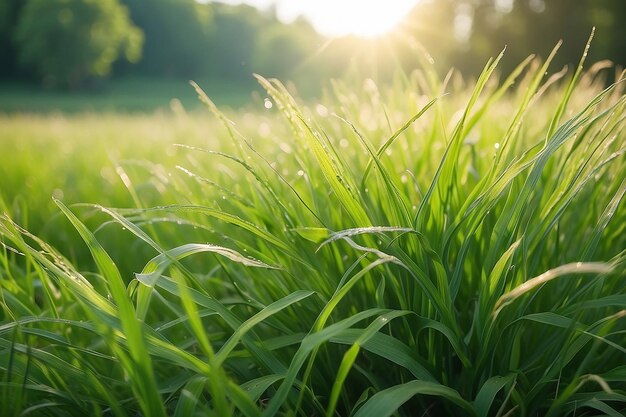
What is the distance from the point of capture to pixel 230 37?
110 ft

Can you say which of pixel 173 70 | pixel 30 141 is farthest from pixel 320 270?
pixel 173 70

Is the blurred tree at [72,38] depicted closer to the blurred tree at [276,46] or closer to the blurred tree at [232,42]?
the blurred tree at [232,42]

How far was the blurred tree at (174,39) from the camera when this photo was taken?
32188 mm

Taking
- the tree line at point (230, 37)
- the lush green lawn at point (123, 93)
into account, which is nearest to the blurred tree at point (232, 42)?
the tree line at point (230, 37)

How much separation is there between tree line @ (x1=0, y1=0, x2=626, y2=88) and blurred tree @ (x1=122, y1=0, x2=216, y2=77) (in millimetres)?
67

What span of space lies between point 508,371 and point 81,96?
101ft

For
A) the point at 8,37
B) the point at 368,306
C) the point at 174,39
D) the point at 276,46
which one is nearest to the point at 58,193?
the point at 368,306

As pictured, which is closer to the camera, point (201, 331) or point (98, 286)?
point (201, 331)

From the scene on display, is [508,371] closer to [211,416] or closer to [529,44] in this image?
[211,416]

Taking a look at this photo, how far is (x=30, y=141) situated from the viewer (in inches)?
189

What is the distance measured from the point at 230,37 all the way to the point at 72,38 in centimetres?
1003

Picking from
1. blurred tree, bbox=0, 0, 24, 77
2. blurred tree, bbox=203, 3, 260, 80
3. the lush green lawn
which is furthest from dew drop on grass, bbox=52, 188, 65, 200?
blurred tree, bbox=203, 3, 260, 80

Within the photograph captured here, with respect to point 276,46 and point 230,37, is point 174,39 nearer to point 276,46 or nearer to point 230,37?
point 230,37

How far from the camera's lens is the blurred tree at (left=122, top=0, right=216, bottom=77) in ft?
106
